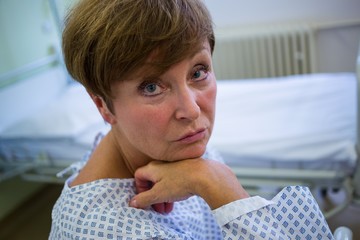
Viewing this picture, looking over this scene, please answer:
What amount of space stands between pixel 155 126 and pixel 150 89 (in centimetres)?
7

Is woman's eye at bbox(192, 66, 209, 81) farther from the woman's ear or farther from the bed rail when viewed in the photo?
the bed rail

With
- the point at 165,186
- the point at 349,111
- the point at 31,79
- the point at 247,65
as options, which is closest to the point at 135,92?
the point at 165,186

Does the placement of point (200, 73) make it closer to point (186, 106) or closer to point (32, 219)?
point (186, 106)

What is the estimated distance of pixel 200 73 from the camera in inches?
28.0

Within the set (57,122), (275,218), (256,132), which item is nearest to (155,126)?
(275,218)

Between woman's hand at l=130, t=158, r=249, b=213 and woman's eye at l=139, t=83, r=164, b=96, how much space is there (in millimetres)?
173

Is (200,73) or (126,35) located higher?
(126,35)

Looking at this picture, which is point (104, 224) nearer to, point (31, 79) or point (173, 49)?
point (173, 49)

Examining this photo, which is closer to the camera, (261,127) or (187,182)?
(187,182)

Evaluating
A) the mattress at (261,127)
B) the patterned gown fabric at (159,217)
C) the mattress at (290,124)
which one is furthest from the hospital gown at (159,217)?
the mattress at (290,124)

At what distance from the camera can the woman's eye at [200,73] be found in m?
0.70

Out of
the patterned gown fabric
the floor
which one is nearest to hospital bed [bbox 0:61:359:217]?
the floor

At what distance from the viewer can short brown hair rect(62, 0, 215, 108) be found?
0.62 metres

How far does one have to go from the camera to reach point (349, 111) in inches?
68.6
